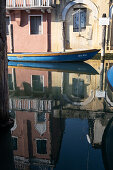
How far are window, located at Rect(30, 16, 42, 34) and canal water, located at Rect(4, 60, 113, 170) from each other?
9848 millimetres

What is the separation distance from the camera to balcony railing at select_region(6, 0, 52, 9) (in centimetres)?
1545

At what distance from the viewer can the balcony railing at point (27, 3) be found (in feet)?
50.7

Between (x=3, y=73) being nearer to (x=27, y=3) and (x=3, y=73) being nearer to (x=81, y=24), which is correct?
(x=27, y=3)

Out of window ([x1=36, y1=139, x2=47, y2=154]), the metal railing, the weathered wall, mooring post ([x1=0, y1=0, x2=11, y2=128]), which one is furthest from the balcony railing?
window ([x1=36, y1=139, x2=47, y2=154])

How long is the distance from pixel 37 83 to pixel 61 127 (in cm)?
412

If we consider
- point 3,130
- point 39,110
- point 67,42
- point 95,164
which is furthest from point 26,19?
point 95,164

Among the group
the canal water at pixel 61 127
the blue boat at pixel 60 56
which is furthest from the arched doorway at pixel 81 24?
the canal water at pixel 61 127

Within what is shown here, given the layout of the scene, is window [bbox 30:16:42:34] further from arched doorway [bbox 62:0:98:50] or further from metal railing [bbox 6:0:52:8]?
arched doorway [bbox 62:0:98:50]

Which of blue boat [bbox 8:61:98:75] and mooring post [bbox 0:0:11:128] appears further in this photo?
blue boat [bbox 8:61:98:75]

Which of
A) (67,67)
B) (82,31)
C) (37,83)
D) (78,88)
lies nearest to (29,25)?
(82,31)

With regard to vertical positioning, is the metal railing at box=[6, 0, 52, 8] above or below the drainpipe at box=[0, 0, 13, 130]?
above

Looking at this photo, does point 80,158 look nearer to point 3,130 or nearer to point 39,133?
point 39,133

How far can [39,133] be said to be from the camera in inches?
157

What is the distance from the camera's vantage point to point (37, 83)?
8188 mm
